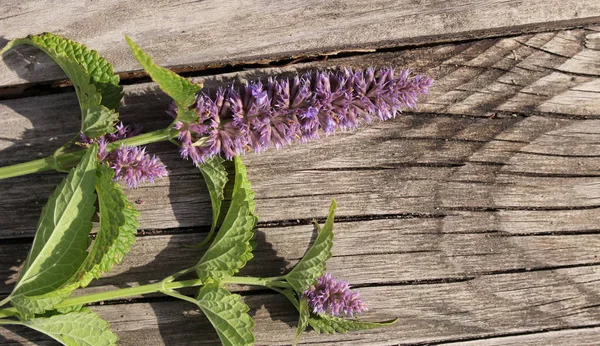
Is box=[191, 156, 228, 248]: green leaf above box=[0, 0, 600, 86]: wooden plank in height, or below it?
below

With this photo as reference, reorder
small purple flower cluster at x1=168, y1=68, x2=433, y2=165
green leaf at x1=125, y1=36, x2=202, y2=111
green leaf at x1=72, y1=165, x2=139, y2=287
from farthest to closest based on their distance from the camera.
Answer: small purple flower cluster at x1=168, y1=68, x2=433, y2=165 → green leaf at x1=72, y1=165, x2=139, y2=287 → green leaf at x1=125, y1=36, x2=202, y2=111

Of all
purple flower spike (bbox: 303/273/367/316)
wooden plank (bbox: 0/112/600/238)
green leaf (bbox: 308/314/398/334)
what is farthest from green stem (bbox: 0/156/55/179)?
green leaf (bbox: 308/314/398/334)

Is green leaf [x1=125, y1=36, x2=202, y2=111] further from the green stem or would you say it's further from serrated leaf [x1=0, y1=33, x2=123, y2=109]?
the green stem

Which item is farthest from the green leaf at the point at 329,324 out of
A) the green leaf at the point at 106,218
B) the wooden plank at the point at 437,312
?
the green leaf at the point at 106,218

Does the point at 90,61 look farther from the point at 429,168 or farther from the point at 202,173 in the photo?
the point at 429,168

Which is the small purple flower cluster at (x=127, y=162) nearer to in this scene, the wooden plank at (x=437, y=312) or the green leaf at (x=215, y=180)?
the green leaf at (x=215, y=180)

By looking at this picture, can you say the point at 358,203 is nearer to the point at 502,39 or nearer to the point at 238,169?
the point at 238,169

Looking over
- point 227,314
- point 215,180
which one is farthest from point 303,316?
point 215,180
